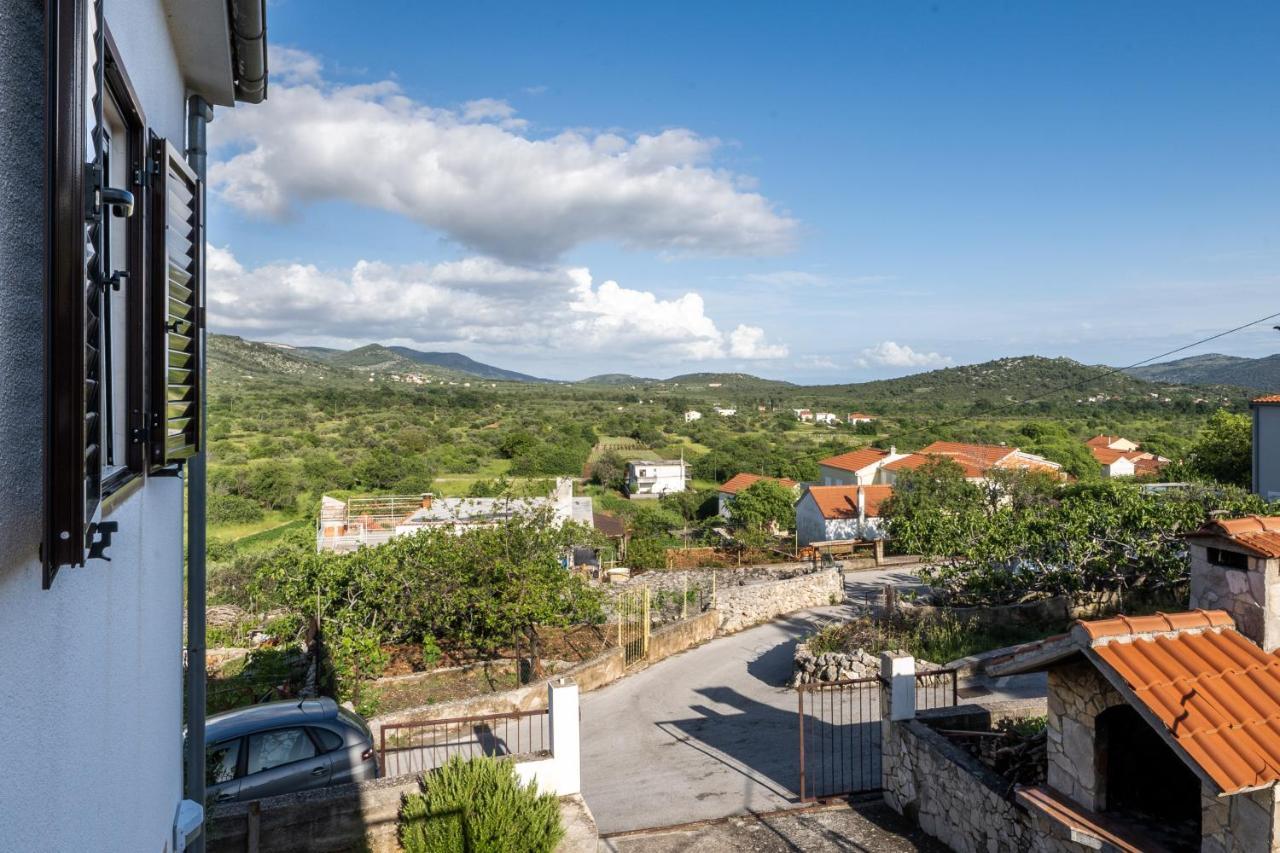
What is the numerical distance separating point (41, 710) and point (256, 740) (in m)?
7.65

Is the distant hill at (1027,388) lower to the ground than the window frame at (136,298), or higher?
higher

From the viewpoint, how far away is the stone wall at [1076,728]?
6.36 m

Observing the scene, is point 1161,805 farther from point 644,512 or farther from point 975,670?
point 644,512

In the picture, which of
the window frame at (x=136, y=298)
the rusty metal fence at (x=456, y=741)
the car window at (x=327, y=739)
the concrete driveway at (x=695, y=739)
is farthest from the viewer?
the rusty metal fence at (x=456, y=741)

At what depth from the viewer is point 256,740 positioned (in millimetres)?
8273

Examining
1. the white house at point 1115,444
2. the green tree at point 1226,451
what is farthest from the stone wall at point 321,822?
the white house at point 1115,444

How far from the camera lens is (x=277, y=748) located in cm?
829

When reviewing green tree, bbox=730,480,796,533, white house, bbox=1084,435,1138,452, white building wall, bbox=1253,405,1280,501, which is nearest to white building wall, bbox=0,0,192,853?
white building wall, bbox=1253,405,1280,501

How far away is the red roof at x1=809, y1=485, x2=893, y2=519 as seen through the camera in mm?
35594

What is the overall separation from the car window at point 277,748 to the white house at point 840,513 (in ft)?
93.0

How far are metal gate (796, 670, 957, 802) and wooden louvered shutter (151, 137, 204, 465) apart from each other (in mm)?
7003

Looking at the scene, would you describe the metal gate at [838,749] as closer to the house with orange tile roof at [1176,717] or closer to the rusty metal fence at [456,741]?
the house with orange tile roof at [1176,717]

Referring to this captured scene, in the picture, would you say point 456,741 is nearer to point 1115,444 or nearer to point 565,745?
point 565,745

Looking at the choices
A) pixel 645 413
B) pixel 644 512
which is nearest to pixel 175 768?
pixel 644 512
